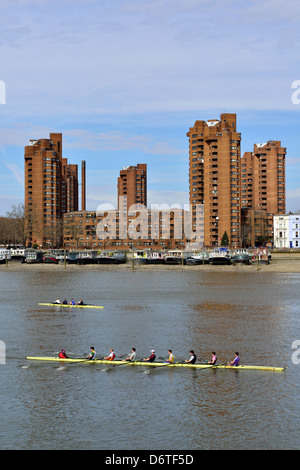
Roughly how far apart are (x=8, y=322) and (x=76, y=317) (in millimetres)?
8159

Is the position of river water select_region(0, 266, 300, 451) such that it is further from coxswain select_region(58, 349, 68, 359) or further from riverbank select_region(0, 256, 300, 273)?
riverbank select_region(0, 256, 300, 273)

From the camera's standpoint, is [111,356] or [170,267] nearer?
[111,356]

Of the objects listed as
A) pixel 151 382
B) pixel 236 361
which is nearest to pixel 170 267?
pixel 236 361

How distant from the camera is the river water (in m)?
27.2

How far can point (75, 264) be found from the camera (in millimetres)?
159000

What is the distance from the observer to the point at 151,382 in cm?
3588

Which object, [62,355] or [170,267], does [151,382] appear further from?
[170,267]

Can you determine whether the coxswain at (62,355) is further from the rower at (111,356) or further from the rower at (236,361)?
the rower at (236,361)

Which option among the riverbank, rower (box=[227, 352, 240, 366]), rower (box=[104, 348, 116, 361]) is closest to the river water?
rower (box=[227, 352, 240, 366])

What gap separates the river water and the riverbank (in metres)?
61.0

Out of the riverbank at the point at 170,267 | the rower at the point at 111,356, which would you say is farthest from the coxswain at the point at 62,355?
the riverbank at the point at 170,267

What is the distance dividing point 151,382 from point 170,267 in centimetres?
10865
